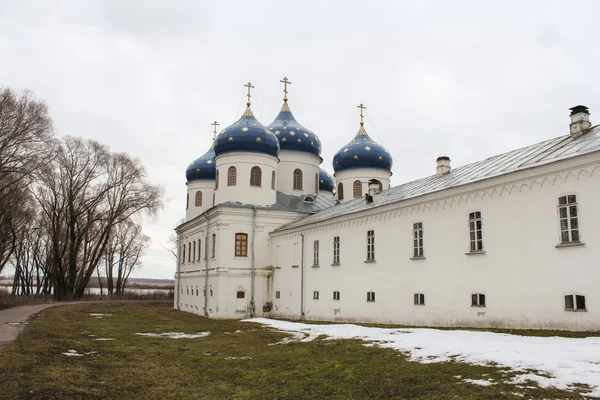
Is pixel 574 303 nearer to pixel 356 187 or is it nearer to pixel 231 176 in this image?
pixel 231 176

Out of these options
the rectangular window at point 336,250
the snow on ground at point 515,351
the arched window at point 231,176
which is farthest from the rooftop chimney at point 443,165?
the arched window at point 231,176

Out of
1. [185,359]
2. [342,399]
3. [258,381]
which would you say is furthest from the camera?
[185,359]

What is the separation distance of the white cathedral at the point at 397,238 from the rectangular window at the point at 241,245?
0.05m

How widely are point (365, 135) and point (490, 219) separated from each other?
21525mm

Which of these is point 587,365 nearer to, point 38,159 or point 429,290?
point 429,290

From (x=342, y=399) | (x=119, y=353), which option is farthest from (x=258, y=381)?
(x=119, y=353)

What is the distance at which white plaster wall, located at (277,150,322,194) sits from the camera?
3316cm

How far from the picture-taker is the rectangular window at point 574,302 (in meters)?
11.4

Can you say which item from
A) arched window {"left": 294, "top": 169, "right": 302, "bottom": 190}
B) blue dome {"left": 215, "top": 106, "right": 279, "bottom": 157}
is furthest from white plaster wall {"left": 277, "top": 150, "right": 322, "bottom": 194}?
blue dome {"left": 215, "top": 106, "right": 279, "bottom": 157}

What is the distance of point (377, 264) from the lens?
18906mm

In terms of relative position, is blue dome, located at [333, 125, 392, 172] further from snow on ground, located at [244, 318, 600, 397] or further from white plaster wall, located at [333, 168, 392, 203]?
snow on ground, located at [244, 318, 600, 397]

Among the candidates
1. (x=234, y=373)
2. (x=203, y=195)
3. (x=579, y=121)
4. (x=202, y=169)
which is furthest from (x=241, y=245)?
(x=234, y=373)

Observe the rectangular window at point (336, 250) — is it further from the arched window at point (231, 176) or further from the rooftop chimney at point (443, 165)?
the arched window at point (231, 176)

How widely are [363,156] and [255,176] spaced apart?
7942mm
